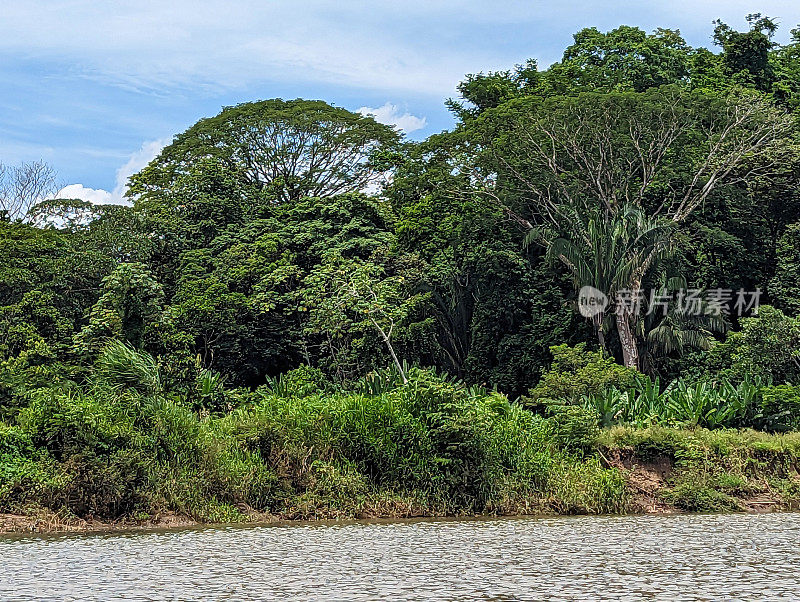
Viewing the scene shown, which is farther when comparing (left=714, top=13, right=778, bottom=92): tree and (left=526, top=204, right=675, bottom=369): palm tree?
(left=714, top=13, right=778, bottom=92): tree

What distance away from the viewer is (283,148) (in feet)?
110

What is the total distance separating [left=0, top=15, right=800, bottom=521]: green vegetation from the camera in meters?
13.8

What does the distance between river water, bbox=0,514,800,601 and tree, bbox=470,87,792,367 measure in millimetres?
14633

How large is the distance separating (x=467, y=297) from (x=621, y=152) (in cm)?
612

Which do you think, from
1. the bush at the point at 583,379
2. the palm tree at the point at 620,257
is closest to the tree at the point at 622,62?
the palm tree at the point at 620,257

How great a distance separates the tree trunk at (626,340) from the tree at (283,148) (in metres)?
11.5

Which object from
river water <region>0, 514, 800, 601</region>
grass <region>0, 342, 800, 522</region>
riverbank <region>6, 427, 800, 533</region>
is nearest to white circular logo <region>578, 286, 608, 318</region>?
riverbank <region>6, 427, 800, 533</region>

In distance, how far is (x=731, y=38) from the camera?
31.7 meters

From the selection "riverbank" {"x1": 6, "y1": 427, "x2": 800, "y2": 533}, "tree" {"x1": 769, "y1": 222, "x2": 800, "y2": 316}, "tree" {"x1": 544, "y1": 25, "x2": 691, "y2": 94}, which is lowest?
"riverbank" {"x1": 6, "y1": 427, "x2": 800, "y2": 533}

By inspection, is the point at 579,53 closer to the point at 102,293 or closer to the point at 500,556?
the point at 102,293

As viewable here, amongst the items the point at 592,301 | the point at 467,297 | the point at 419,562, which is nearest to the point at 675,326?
the point at 592,301

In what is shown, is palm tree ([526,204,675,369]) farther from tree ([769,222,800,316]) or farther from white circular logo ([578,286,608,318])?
tree ([769,222,800,316])

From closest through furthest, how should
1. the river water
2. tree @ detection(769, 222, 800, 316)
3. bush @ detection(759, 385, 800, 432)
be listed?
the river water → bush @ detection(759, 385, 800, 432) → tree @ detection(769, 222, 800, 316)

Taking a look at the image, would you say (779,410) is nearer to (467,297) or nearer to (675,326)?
(675,326)
